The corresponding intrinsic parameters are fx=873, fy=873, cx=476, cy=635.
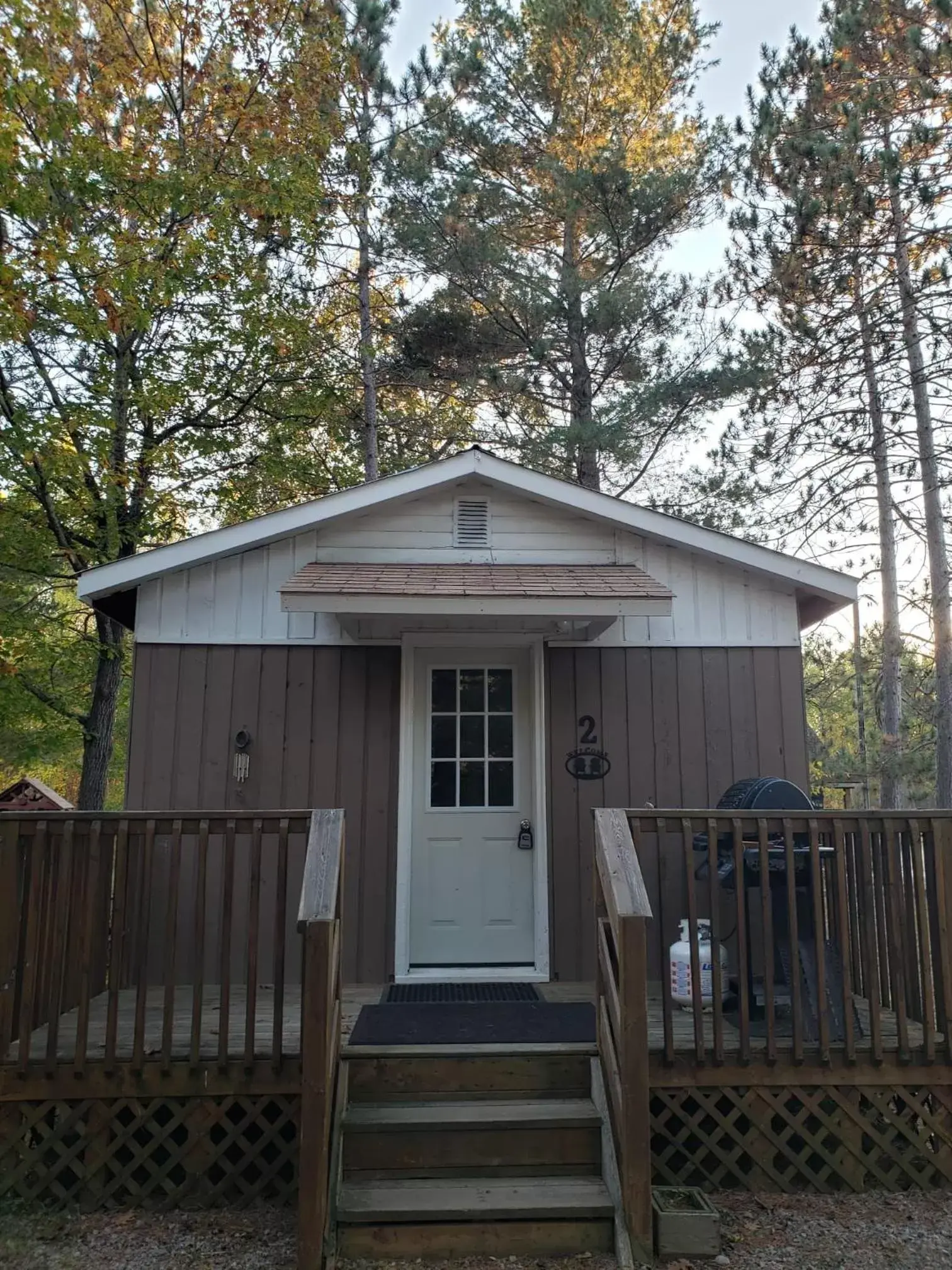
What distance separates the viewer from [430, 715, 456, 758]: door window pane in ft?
17.7

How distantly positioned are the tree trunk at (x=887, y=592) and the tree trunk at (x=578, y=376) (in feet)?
12.0

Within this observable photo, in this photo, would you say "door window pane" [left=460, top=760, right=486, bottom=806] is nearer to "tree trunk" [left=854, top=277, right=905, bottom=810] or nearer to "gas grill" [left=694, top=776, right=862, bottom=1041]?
"gas grill" [left=694, top=776, right=862, bottom=1041]

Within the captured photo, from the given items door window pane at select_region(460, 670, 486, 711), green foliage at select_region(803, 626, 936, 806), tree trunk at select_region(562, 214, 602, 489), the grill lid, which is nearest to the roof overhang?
door window pane at select_region(460, 670, 486, 711)

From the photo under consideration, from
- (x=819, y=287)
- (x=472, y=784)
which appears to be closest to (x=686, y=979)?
(x=472, y=784)

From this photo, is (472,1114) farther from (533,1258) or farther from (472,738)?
(472,738)

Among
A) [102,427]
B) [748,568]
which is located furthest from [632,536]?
[102,427]

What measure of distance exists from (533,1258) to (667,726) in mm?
3000

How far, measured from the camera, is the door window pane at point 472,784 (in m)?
5.38

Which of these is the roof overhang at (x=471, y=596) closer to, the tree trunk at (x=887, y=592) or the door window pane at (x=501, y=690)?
the door window pane at (x=501, y=690)

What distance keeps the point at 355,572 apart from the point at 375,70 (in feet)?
32.7

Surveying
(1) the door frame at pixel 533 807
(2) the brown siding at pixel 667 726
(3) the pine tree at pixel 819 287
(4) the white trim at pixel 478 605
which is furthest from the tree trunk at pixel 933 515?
(4) the white trim at pixel 478 605

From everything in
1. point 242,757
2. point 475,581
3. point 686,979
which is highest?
point 475,581

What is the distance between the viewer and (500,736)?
545 centimetres

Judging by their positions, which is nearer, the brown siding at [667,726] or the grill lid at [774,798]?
the grill lid at [774,798]
